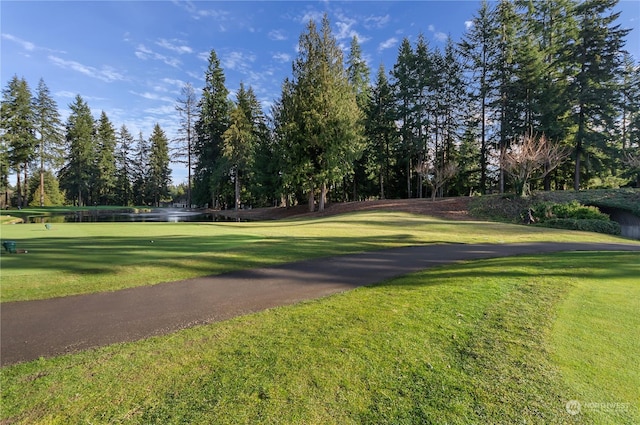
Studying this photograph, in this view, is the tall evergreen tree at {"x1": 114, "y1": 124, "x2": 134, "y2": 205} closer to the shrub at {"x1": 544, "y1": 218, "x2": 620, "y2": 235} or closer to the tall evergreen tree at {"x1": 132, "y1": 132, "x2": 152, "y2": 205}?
the tall evergreen tree at {"x1": 132, "y1": 132, "x2": 152, "y2": 205}

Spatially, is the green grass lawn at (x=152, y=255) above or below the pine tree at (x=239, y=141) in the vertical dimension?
below

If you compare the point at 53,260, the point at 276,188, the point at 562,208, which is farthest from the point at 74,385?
the point at 276,188

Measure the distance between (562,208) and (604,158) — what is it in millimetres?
15783

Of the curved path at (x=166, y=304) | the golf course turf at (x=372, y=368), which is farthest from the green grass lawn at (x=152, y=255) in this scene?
the golf course turf at (x=372, y=368)

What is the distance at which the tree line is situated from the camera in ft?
92.5

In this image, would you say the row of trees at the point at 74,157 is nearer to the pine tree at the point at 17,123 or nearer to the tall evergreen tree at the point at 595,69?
the pine tree at the point at 17,123

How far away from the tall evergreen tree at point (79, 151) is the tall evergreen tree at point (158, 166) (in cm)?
1044

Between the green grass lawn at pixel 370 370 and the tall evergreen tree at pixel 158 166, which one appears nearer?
the green grass lawn at pixel 370 370

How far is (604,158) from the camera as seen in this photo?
29672 mm

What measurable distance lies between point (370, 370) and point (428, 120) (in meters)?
38.9

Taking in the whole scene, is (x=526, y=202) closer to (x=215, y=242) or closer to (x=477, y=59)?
(x=477, y=59)

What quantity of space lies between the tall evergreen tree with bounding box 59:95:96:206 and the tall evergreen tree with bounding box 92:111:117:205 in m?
1.16

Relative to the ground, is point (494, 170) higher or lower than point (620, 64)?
lower

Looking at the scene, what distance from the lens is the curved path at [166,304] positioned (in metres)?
4.46
